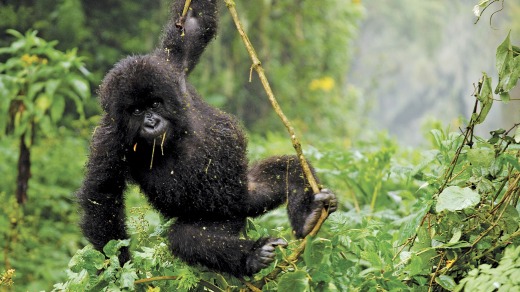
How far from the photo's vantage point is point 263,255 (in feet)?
10.5

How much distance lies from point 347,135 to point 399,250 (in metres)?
10.0

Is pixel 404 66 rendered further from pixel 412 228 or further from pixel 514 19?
pixel 412 228

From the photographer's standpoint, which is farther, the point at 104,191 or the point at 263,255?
the point at 104,191

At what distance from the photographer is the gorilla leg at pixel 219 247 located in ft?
10.6

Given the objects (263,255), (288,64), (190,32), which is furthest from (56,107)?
(288,64)

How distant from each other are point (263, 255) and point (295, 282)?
1.19ft

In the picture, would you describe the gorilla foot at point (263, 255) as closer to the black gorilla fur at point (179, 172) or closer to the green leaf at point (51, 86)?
the black gorilla fur at point (179, 172)

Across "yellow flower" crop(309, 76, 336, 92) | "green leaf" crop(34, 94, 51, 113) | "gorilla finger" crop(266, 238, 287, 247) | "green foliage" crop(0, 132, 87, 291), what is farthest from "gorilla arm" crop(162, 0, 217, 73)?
"yellow flower" crop(309, 76, 336, 92)

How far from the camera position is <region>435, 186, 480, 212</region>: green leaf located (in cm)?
281

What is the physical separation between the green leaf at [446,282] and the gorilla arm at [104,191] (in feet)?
5.46

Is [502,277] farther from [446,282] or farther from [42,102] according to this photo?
[42,102]

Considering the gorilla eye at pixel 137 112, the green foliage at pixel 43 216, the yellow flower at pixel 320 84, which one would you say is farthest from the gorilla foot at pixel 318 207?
the yellow flower at pixel 320 84

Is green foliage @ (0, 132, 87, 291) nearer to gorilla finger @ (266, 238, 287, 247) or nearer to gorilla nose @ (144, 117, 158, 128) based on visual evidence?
gorilla nose @ (144, 117, 158, 128)

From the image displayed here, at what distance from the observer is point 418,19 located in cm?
1958
